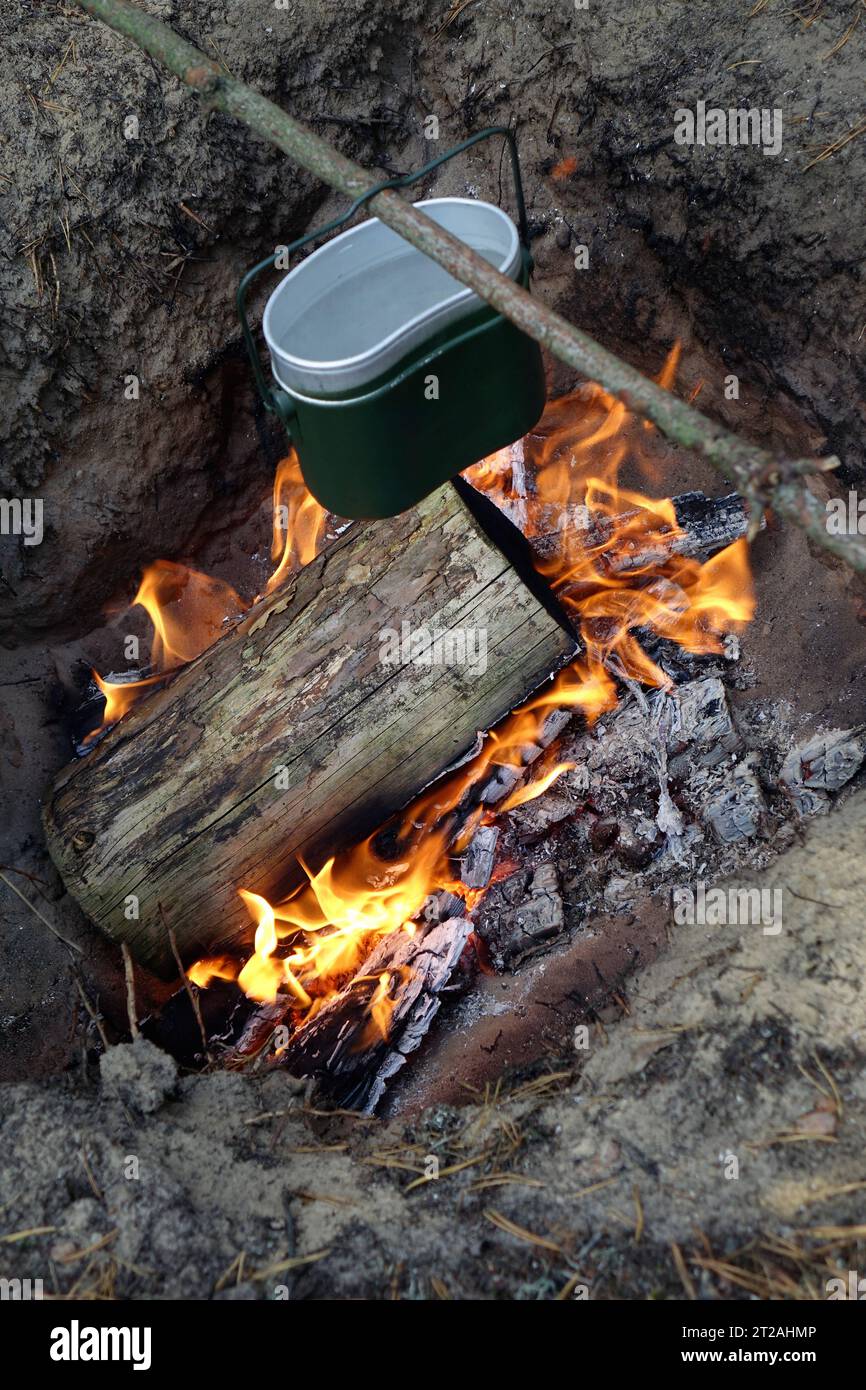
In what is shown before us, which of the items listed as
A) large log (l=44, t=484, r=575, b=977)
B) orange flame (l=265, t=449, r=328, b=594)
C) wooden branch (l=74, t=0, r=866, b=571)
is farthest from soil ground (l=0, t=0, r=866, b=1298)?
wooden branch (l=74, t=0, r=866, b=571)

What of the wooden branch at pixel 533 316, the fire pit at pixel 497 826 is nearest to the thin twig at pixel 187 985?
the fire pit at pixel 497 826

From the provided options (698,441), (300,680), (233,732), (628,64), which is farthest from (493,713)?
(628,64)

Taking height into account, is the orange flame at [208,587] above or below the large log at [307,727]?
above

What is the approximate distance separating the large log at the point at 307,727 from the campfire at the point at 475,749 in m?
0.17

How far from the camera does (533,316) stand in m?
2.08

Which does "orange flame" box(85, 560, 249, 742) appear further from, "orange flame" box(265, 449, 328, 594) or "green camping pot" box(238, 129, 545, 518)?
"green camping pot" box(238, 129, 545, 518)

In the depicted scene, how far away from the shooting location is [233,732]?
3.08m

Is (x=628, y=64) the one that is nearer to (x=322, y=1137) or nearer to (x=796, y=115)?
(x=796, y=115)
